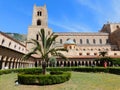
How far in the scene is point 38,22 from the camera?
55.8 metres

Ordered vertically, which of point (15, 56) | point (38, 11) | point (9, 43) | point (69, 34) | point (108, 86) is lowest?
point (108, 86)

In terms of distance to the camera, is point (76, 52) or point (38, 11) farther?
point (38, 11)

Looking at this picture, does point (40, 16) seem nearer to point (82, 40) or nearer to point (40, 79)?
point (82, 40)

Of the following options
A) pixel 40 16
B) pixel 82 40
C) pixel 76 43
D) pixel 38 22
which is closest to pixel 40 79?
pixel 40 16

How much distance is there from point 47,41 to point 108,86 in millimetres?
7871

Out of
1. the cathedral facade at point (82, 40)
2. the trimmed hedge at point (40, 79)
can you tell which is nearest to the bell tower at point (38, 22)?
the cathedral facade at point (82, 40)

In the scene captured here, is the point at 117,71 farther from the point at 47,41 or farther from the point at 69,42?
the point at 69,42

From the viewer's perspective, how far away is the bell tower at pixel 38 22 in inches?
2112

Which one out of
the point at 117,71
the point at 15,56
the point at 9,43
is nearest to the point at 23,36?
the point at 9,43

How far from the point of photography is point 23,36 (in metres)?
114

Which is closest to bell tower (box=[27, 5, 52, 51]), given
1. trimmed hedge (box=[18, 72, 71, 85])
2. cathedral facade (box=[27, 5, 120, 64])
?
cathedral facade (box=[27, 5, 120, 64])

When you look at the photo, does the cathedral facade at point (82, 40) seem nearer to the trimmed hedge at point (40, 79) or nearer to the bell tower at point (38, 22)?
the bell tower at point (38, 22)

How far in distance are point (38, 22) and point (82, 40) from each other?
1592 centimetres

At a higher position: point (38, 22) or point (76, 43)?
point (38, 22)
